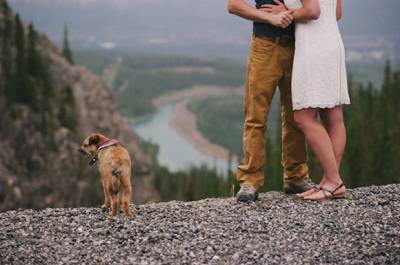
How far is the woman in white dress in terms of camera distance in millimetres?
10344

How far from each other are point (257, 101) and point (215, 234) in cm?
270

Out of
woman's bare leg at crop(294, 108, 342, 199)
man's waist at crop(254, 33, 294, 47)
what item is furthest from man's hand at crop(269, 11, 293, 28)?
woman's bare leg at crop(294, 108, 342, 199)

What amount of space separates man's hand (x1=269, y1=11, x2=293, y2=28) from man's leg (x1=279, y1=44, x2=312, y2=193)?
1056 mm

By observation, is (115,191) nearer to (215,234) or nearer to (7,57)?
(215,234)

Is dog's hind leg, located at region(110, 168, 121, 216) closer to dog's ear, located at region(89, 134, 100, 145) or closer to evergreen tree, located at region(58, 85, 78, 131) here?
dog's ear, located at region(89, 134, 100, 145)

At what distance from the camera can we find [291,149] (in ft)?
38.1

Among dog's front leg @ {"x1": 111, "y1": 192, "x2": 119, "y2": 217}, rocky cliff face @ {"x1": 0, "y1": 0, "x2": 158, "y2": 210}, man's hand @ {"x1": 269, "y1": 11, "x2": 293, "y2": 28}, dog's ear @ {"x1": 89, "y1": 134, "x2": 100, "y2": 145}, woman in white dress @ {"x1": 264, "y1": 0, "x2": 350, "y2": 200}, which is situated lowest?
rocky cliff face @ {"x1": 0, "y1": 0, "x2": 158, "y2": 210}

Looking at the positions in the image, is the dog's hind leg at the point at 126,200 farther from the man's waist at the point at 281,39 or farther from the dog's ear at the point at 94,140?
the man's waist at the point at 281,39

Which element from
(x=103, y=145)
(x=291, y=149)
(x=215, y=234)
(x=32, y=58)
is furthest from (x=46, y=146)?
(x=215, y=234)

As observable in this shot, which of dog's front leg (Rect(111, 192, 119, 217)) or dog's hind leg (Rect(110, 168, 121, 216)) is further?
dog's front leg (Rect(111, 192, 119, 217))

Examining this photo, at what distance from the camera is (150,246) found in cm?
863

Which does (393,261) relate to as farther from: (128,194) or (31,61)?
(31,61)

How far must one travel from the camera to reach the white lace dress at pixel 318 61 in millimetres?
10359

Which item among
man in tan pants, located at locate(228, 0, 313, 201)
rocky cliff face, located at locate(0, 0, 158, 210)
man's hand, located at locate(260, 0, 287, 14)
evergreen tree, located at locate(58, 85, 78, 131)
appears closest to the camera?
man's hand, located at locate(260, 0, 287, 14)
